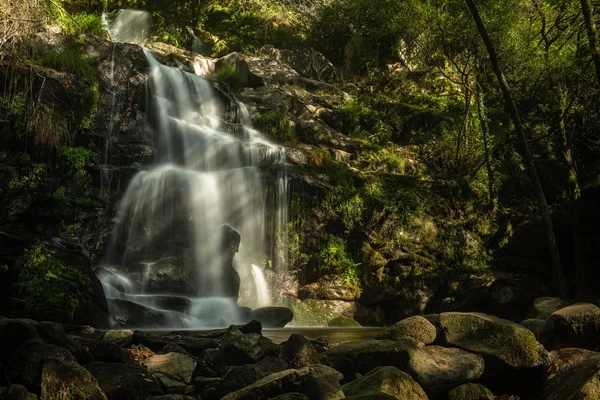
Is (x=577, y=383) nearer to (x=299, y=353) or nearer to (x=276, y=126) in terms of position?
(x=299, y=353)

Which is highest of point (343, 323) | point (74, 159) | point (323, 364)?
point (74, 159)

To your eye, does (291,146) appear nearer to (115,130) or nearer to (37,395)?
(115,130)

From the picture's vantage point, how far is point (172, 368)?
5.16 m

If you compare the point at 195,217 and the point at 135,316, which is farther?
the point at 195,217

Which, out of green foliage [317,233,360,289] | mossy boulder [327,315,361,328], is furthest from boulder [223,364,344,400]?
green foliage [317,233,360,289]

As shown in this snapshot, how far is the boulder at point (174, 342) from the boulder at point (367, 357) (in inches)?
66.0

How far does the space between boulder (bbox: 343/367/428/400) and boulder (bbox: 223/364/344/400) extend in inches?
6.7

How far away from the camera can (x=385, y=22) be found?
25.4 meters

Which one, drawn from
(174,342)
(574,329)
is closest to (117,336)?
(174,342)

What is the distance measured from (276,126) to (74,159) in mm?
7939

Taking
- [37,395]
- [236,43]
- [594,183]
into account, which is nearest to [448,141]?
[594,183]

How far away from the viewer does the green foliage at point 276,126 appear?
1847cm

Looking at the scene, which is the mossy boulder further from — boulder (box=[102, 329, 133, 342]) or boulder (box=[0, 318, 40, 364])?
boulder (box=[0, 318, 40, 364])

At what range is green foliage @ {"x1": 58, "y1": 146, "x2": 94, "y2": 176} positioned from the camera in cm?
1255
